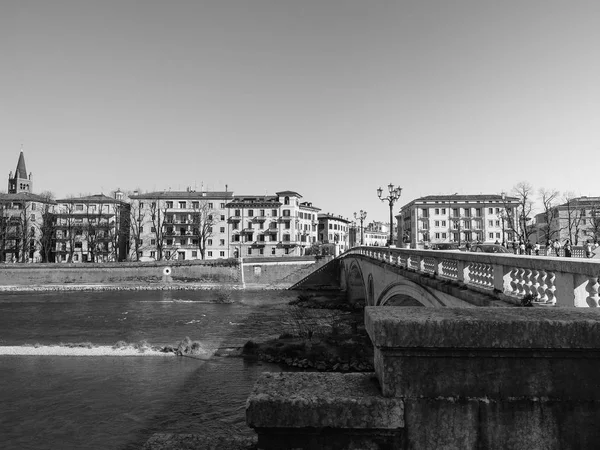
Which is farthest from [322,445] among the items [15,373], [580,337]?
[15,373]

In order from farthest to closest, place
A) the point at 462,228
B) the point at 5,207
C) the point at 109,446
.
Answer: the point at 462,228 → the point at 5,207 → the point at 109,446

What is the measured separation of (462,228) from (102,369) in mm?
80747

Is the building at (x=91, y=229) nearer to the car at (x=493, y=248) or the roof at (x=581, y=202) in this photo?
the car at (x=493, y=248)

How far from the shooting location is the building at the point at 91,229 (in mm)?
75750

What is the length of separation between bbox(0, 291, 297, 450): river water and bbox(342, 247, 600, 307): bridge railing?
20.2ft

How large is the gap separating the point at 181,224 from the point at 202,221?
4.13 metres

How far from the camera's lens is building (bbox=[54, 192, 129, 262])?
75.8 metres

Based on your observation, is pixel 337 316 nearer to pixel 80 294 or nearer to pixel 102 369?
pixel 102 369

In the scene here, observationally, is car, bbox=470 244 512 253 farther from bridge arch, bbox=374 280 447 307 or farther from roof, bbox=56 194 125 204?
roof, bbox=56 194 125 204

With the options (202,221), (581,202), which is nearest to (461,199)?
(581,202)

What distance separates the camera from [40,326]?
3153 centimetres

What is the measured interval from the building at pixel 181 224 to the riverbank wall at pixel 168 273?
44.2 ft

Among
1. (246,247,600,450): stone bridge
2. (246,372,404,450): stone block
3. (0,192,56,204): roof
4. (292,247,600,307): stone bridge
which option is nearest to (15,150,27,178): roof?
(0,192,56,204): roof

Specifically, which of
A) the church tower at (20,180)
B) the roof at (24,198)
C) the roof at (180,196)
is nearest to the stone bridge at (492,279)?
the roof at (180,196)
